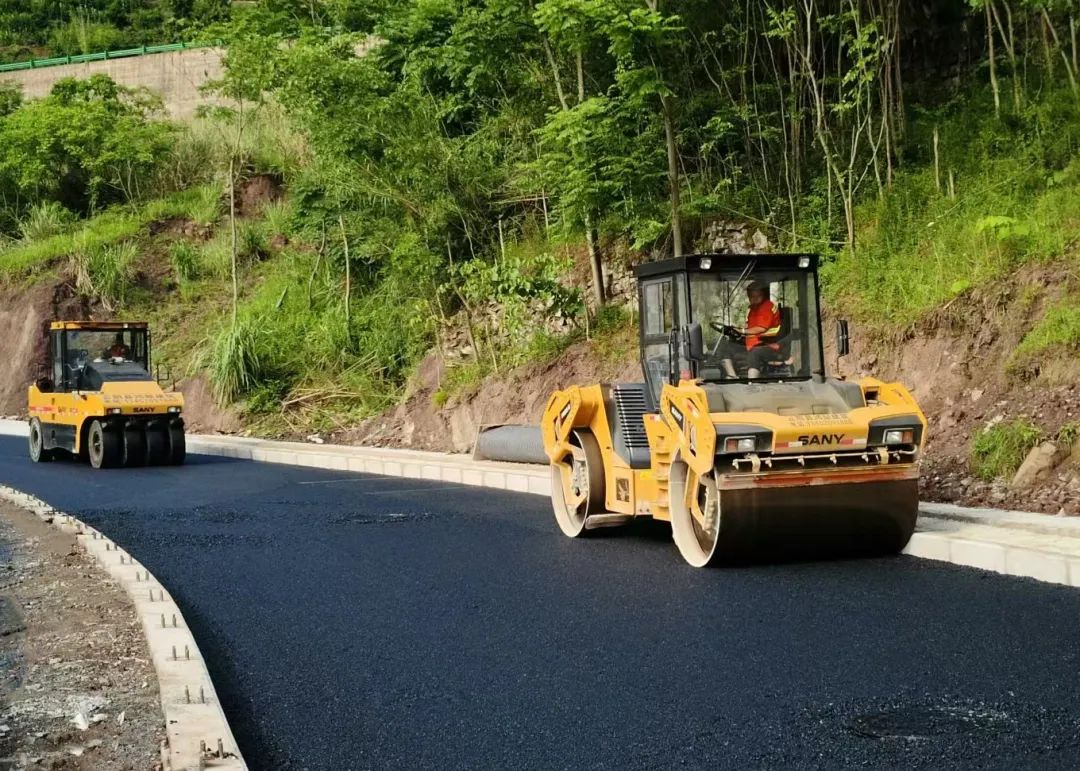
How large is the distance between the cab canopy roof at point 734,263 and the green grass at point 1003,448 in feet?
8.31

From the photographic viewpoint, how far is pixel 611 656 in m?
5.92

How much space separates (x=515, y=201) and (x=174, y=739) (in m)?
15.9

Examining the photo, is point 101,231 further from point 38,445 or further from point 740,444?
point 740,444

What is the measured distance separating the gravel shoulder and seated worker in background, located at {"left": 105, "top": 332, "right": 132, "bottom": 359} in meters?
11.3

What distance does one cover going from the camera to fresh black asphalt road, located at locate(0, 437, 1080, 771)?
460cm

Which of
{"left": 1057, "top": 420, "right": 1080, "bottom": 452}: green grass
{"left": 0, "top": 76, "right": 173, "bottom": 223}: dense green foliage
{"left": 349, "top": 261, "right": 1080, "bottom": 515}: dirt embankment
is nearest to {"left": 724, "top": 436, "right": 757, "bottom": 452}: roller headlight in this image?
{"left": 349, "top": 261, "right": 1080, "bottom": 515}: dirt embankment

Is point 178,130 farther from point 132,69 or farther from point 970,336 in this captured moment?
point 970,336

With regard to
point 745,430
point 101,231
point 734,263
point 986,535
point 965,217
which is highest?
point 101,231

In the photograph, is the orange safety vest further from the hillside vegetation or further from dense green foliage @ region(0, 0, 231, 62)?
dense green foliage @ region(0, 0, 231, 62)

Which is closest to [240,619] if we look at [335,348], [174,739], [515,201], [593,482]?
[174,739]

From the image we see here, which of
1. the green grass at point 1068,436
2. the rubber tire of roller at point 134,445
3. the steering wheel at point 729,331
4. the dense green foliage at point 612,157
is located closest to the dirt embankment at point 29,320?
the dense green foliage at point 612,157

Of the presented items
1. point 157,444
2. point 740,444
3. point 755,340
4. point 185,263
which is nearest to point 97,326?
point 157,444

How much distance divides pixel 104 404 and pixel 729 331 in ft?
39.5

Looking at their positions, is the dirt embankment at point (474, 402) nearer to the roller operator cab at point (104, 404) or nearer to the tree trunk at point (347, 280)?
the tree trunk at point (347, 280)
